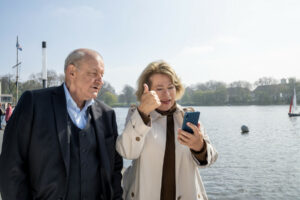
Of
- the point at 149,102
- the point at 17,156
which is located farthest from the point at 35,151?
the point at 149,102

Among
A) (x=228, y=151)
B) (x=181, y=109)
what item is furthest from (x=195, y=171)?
(x=228, y=151)

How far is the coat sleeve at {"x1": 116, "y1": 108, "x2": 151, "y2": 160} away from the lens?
8.04 feet

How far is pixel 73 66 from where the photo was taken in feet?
7.91

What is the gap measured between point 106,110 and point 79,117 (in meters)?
0.32

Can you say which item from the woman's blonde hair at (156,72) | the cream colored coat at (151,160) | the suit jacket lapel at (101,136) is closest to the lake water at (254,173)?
the cream colored coat at (151,160)

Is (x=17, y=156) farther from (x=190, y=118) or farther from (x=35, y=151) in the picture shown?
(x=190, y=118)

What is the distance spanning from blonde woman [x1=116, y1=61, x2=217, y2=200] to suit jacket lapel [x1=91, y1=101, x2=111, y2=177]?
0.18 m

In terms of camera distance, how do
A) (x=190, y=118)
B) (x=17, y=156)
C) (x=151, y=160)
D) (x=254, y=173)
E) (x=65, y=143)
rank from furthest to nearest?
(x=254, y=173) → (x=151, y=160) → (x=190, y=118) → (x=65, y=143) → (x=17, y=156)

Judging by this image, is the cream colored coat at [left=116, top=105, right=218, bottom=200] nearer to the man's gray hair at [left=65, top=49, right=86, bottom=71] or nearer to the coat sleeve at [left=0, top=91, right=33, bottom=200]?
the man's gray hair at [left=65, top=49, right=86, bottom=71]

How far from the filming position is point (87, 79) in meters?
2.40

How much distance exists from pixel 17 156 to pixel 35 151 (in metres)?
0.14

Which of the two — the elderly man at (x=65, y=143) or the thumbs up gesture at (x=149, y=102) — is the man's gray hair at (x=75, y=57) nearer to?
the elderly man at (x=65, y=143)

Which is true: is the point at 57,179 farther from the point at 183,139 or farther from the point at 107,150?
the point at 183,139

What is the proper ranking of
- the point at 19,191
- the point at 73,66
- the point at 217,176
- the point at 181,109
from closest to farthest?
the point at 19,191 → the point at 73,66 → the point at 181,109 → the point at 217,176
